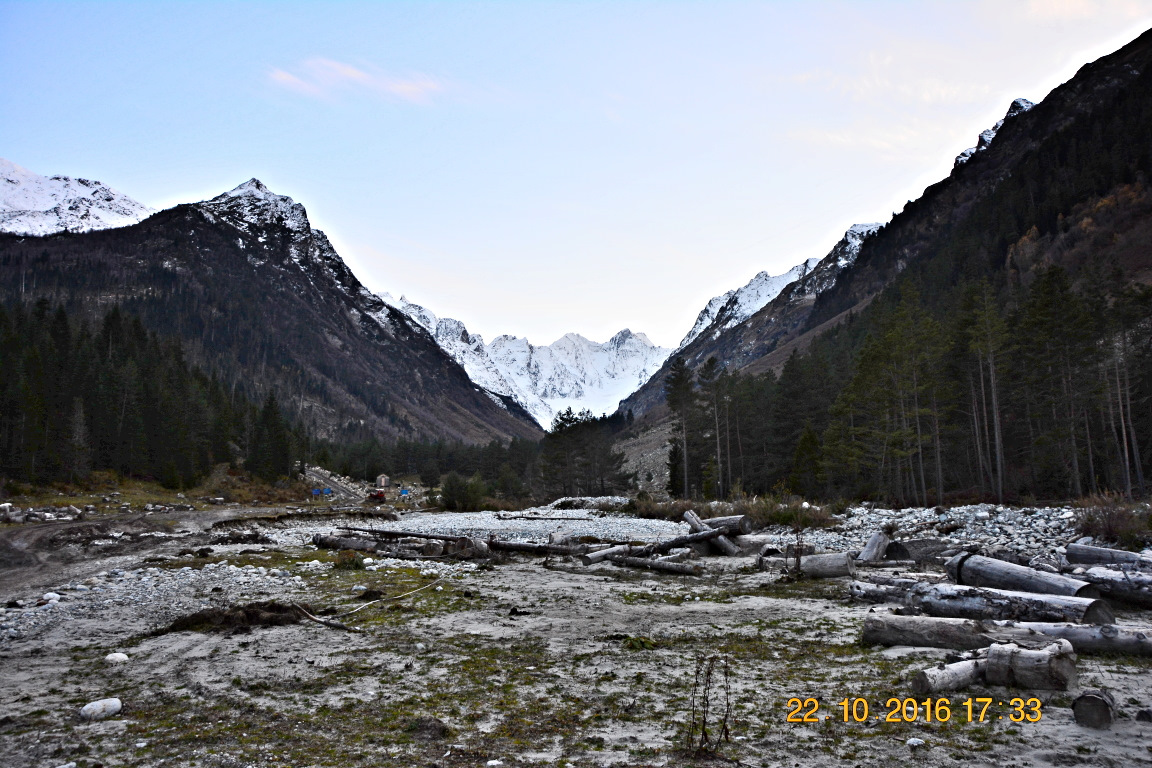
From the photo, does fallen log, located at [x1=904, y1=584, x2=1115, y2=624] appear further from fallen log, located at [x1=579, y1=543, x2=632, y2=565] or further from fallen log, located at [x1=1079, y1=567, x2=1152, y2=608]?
fallen log, located at [x1=579, y1=543, x2=632, y2=565]

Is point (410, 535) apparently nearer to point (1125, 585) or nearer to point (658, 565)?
point (658, 565)

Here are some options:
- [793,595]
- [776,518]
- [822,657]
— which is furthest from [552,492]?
[822,657]

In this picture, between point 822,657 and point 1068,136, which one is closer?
point 822,657

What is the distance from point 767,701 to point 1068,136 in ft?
490

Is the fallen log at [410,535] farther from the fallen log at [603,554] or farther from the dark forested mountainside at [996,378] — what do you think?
the dark forested mountainside at [996,378]

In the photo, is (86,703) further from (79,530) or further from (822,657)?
(79,530)

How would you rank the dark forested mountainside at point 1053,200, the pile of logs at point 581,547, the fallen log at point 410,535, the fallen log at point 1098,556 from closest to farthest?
the fallen log at point 1098,556 < the pile of logs at point 581,547 < the fallen log at point 410,535 < the dark forested mountainside at point 1053,200

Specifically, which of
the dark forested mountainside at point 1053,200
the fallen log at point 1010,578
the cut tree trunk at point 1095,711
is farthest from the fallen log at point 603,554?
the dark forested mountainside at point 1053,200

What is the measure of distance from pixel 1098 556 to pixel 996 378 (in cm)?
3421

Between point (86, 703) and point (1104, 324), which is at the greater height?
point (1104, 324)

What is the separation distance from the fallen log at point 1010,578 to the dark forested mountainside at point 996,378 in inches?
807

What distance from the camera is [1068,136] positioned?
116 meters

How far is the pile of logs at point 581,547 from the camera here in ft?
69.4

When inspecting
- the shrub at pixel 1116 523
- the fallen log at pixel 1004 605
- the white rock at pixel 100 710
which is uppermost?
the shrub at pixel 1116 523
